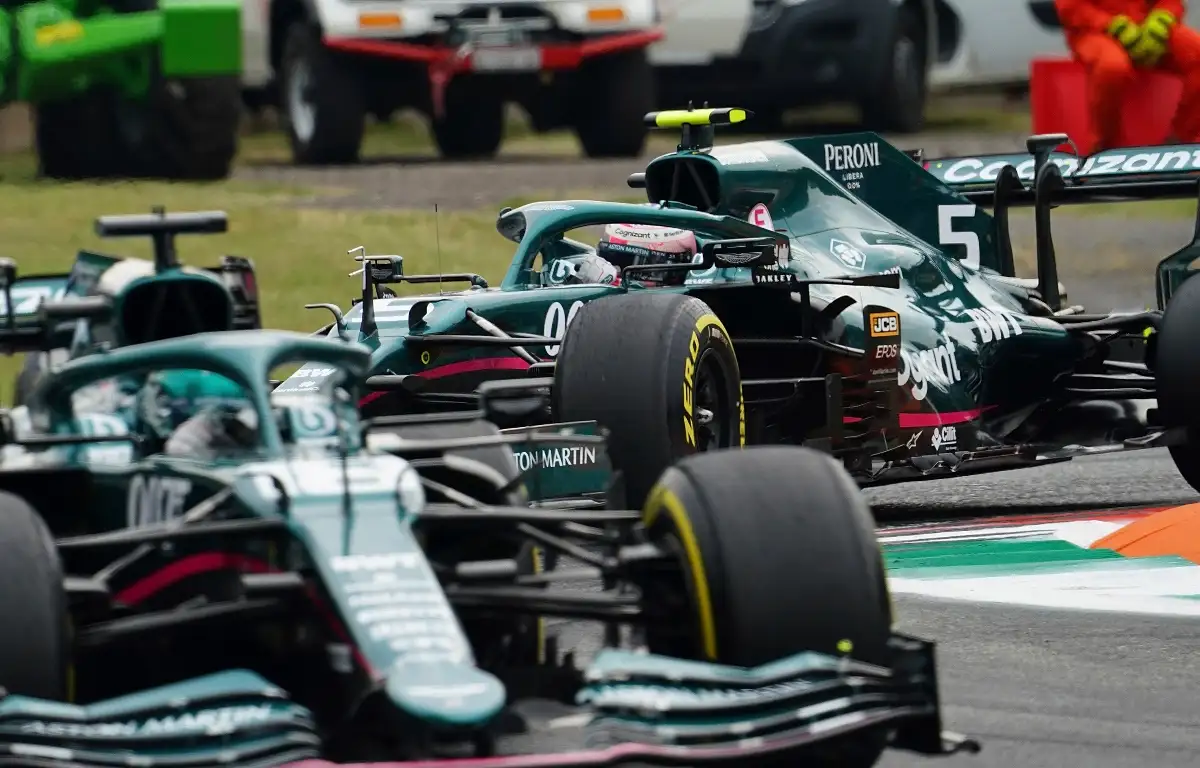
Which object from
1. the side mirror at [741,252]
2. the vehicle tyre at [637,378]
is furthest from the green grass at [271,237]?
the vehicle tyre at [637,378]

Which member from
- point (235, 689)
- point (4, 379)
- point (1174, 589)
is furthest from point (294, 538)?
point (4, 379)

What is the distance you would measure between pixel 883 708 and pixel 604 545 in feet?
3.69

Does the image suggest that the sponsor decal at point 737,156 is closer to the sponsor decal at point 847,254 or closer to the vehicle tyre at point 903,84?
the sponsor decal at point 847,254

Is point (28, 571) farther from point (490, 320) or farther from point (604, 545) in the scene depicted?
point (490, 320)

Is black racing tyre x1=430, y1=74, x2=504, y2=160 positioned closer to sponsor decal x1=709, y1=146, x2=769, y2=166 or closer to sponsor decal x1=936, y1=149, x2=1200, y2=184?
sponsor decal x1=936, y1=149, x2=1200, y2=184

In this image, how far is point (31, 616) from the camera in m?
5.27

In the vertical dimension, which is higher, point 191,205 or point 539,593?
point 191,205

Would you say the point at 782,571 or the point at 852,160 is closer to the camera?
the point at 782,571

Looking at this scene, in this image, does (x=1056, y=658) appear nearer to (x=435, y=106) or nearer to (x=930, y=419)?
(x=930, y=419)

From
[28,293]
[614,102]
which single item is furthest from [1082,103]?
[28,293]

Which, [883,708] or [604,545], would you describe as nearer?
[883,708]

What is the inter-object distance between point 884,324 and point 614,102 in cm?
1095

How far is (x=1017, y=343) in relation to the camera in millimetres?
11180

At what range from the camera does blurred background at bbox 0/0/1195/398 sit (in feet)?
55.9
